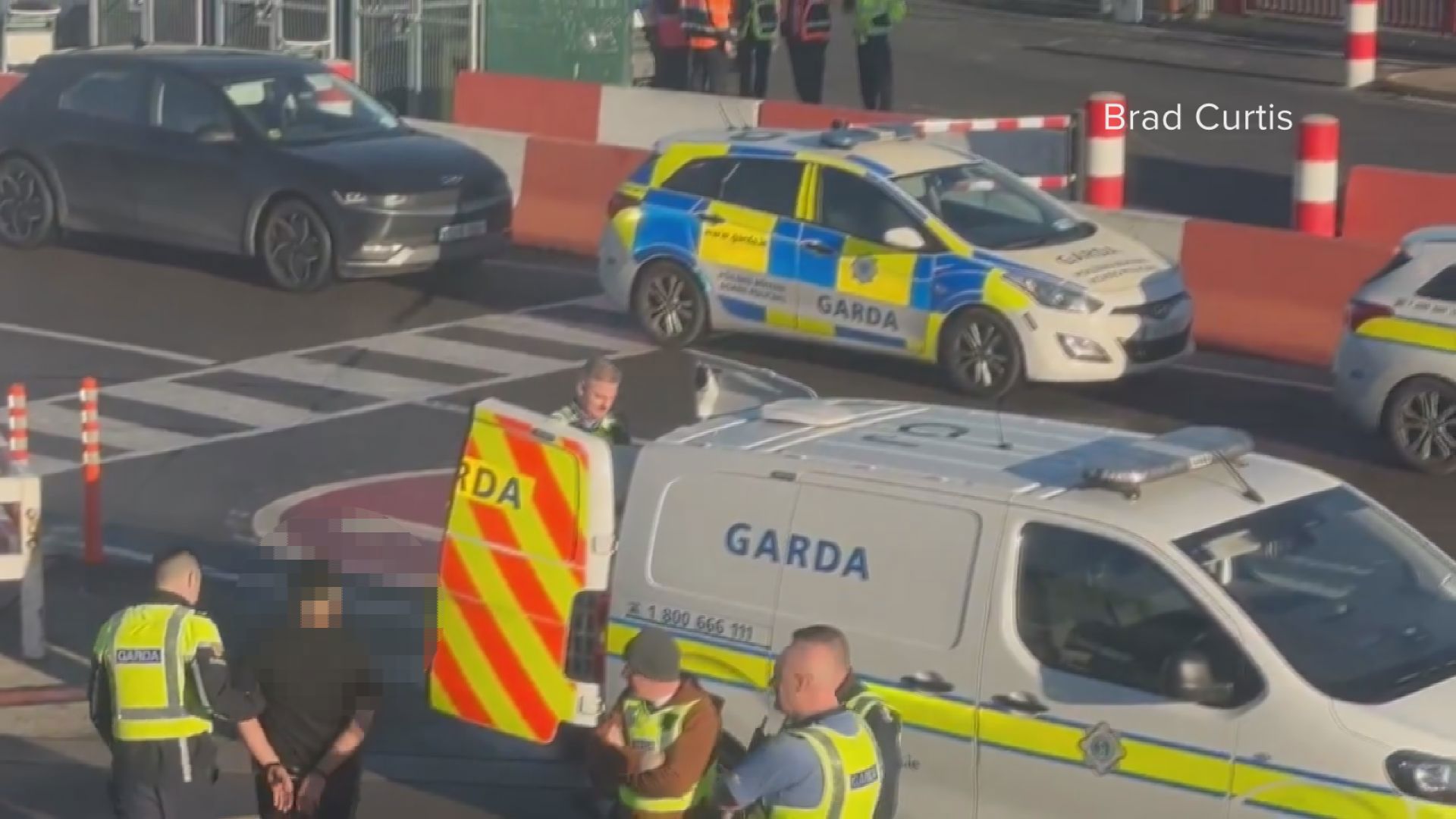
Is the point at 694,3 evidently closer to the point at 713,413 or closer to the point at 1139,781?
the point at 713,413

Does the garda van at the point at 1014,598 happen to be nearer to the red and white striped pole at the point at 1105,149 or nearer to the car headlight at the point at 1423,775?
the car headlight at the point at 1423,775

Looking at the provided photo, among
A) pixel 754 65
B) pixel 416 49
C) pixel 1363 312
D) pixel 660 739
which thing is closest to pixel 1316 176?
pixel 1363 312

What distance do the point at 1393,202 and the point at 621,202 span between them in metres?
5.92

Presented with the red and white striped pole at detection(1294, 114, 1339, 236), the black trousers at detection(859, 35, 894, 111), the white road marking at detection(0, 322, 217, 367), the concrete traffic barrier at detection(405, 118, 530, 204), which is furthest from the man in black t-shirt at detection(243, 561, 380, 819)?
the black trousers at detection(859, 35, 894, 111)

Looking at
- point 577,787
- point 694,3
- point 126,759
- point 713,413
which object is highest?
point 694,3

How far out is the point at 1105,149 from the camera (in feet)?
64.3

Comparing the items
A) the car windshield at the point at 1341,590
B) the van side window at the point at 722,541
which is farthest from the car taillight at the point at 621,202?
the car windshield at the point at 1341,590

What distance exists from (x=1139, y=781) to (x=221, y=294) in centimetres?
1281

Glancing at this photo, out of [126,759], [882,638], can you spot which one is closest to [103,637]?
[126,759]

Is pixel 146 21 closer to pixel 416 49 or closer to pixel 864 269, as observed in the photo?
pixel 416 49

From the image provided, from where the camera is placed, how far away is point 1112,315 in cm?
1498

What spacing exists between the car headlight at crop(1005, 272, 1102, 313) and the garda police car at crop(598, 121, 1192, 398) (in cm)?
1

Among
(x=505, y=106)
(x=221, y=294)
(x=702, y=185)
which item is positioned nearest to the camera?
(x=702, y=185)

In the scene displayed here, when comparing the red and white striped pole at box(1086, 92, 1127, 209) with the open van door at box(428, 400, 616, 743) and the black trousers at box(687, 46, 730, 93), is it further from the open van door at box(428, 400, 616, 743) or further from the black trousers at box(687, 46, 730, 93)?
the open van door at box(428, 400, 616, 743)
